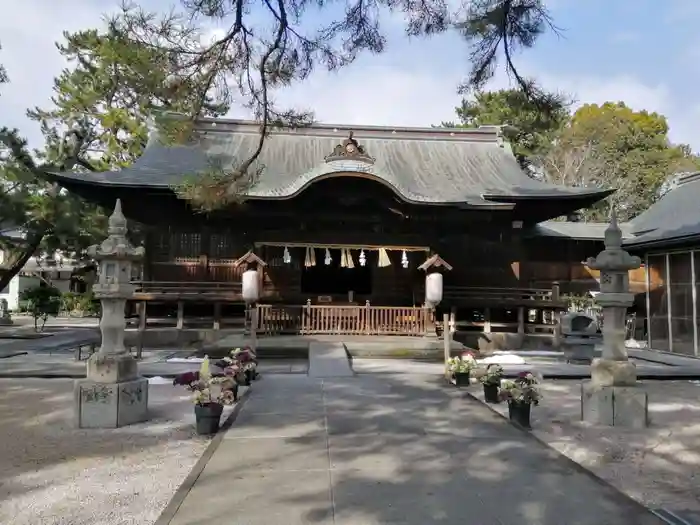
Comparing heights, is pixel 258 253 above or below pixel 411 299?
above

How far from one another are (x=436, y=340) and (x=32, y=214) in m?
12.2

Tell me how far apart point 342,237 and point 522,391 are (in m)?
11.0

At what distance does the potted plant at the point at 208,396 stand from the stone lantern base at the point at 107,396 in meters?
0.66

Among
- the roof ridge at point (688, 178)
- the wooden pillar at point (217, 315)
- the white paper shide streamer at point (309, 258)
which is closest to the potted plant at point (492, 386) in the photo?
the white paper shide streamer at point (309, 258)

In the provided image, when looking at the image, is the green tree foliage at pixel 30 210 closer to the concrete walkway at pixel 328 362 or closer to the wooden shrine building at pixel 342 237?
the wooden shrine building at pixel 342 237

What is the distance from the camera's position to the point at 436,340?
1528 cm

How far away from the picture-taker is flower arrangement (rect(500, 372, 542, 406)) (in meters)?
7.06

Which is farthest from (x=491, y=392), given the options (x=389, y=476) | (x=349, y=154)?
(x=349, y=154)

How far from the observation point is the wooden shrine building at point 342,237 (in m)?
16.3

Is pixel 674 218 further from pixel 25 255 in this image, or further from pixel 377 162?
pixel 25 255

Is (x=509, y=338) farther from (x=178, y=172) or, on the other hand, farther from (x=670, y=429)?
(x=178, y=172)

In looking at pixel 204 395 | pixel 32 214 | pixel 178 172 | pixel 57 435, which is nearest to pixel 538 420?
pixel 204 395

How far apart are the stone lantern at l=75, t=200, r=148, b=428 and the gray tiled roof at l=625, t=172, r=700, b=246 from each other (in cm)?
1376

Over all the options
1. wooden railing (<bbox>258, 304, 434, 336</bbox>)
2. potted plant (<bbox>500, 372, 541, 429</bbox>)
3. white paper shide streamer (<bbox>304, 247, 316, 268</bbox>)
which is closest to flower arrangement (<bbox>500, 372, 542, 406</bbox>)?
potted plant (<bbox>500, 372, 541, 429</bbox>)
